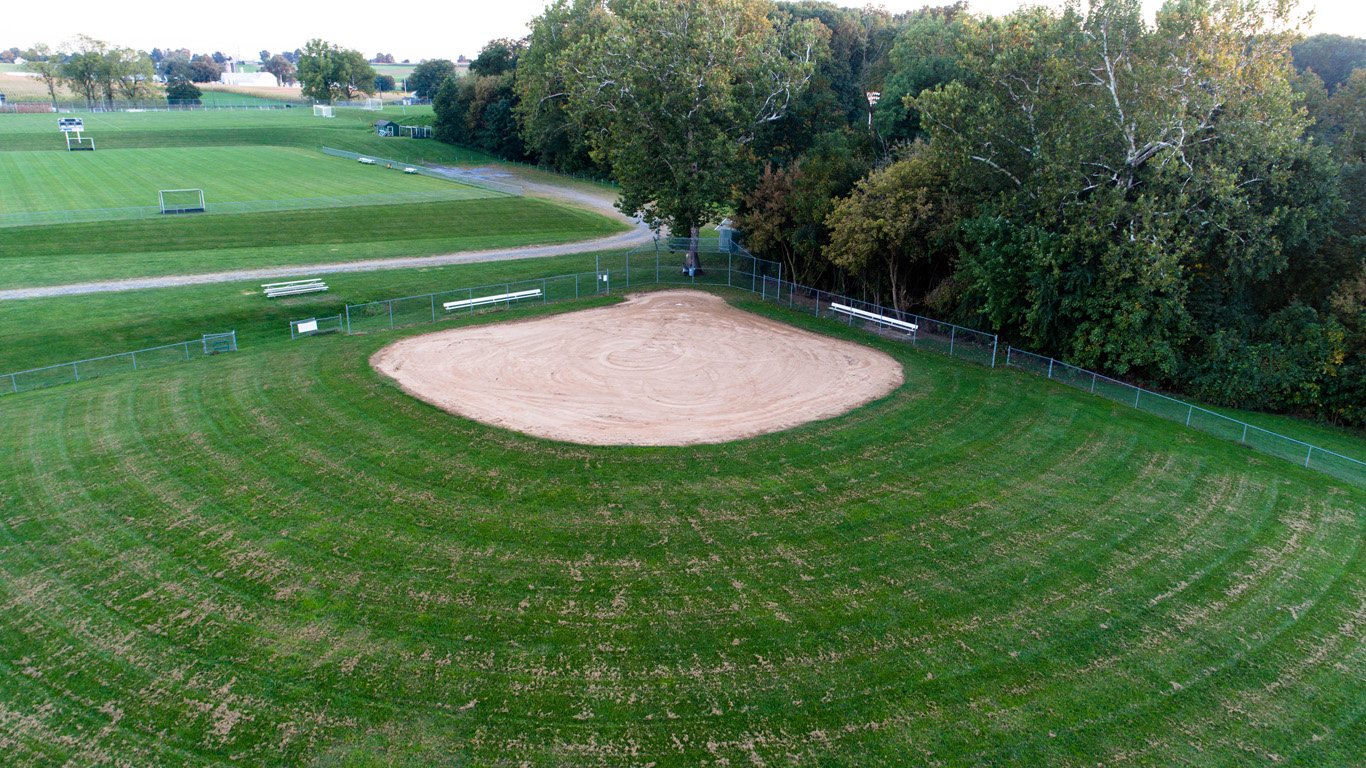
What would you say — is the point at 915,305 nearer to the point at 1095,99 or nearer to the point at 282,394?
the point at 1095,99

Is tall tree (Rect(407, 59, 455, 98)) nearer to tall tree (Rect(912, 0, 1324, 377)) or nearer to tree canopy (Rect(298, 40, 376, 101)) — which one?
tree canopy (Rect(298, 40, 376, 101))

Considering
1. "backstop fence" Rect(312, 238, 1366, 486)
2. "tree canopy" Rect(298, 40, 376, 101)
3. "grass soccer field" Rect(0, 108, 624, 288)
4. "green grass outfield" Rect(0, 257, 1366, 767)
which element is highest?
"tree canopy" Rect(298, 40, 376, 101)

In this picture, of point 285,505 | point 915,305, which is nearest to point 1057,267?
point 915,305

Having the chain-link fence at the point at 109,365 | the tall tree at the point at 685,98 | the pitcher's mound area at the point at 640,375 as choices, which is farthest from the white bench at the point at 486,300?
the tall tree at the point at 685,98

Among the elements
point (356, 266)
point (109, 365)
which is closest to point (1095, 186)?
point (109, 365)

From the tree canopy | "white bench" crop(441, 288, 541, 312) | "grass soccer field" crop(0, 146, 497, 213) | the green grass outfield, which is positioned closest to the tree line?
the green grass outfield

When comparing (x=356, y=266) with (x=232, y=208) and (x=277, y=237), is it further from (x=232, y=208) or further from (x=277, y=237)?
(x=232, y=208)

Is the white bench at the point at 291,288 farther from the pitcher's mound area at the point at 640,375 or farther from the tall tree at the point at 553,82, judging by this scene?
the tall tree at the point at 553,82
